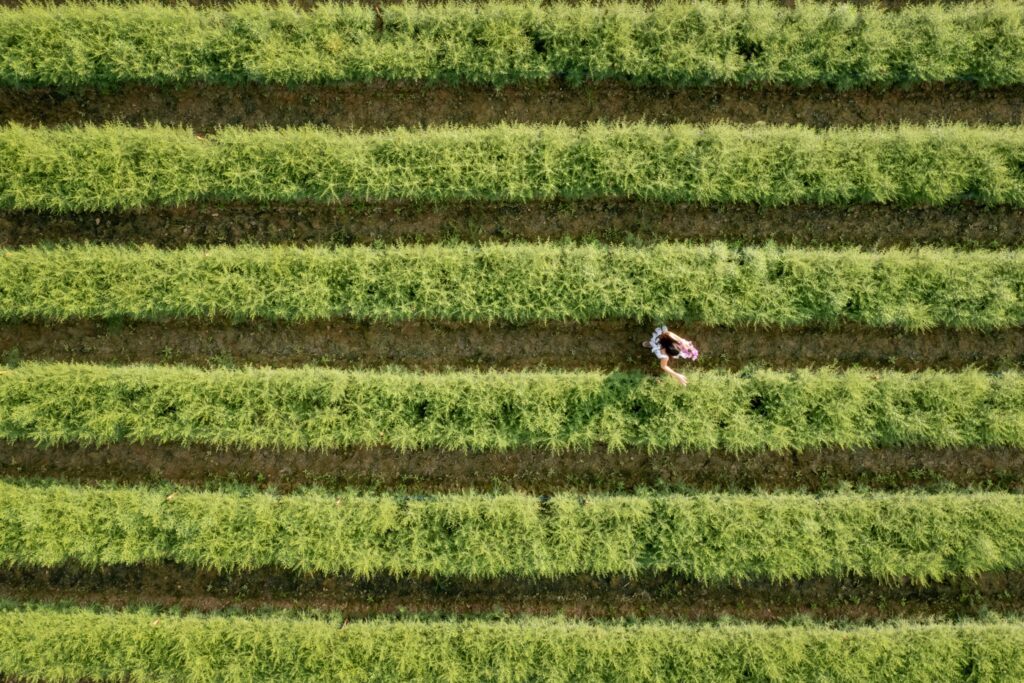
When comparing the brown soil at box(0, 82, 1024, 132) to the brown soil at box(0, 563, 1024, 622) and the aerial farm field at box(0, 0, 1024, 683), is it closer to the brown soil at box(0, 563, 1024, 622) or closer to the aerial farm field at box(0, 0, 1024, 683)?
the aerial farm field at box(0, 0, 1024, 683)

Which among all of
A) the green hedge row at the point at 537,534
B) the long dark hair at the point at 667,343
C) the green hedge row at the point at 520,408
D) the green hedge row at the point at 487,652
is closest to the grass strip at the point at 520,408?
the green hedge row at the point at 520,408

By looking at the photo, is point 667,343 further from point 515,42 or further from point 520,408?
point 515,42

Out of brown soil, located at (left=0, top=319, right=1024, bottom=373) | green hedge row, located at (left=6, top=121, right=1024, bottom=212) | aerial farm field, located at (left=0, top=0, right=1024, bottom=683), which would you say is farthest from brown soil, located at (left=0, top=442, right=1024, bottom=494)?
green hedge row, located at (left=6, top=121, right=1024, bottom=212)

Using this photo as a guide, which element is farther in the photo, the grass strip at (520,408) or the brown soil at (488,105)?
the brown soil at (488,105)

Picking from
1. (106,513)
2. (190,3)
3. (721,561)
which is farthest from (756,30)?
(106,513)

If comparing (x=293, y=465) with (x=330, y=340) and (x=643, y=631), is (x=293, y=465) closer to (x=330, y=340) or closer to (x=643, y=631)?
(x=330, y=340)

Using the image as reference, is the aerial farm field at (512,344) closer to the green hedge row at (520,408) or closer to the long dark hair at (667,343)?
the green hedge row at (520,408)
